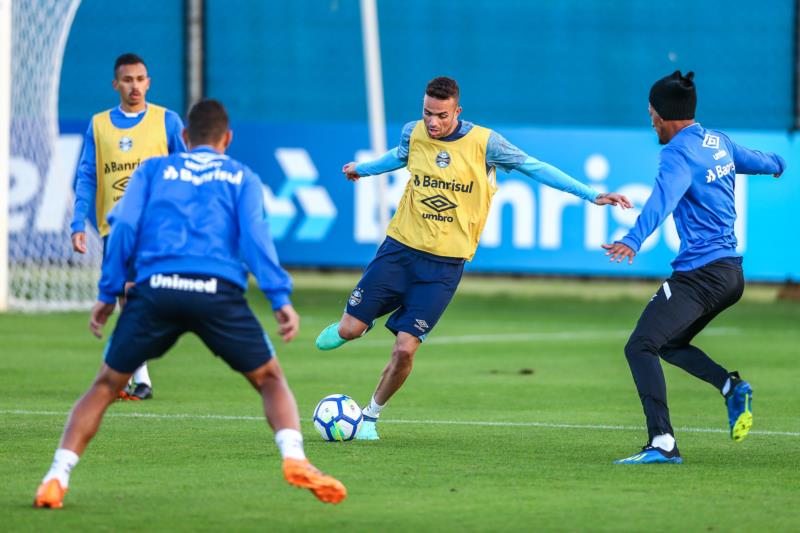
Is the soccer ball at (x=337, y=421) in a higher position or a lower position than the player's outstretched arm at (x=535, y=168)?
lower

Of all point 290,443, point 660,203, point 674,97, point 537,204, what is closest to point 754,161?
point 674,97

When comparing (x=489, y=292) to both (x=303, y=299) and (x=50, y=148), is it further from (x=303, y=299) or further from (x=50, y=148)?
(x=50, y=148)

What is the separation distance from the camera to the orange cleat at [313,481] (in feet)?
23.7

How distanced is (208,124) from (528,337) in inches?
423

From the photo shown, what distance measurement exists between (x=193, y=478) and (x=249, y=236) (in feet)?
5.44

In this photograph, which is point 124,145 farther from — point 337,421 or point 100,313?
point 100,313

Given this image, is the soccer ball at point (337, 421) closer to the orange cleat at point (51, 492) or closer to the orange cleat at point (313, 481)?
the orange cleat at point (313, 481)

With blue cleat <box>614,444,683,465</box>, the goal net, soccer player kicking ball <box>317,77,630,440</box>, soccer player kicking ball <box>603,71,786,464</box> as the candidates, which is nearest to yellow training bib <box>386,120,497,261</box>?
soccer player kicking ball <box>317,77,630,440</box>

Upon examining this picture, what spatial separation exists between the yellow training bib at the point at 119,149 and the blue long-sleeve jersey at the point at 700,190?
173 inches

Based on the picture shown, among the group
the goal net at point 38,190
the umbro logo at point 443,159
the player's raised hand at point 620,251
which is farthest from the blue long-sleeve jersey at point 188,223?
the goal net at point 38,190

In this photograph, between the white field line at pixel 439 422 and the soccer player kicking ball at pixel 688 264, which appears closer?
the soccer player kicking ball at pixel 688 264

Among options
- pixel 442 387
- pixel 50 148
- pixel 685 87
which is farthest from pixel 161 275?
pixel 50 148

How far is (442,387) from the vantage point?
43.9 ft

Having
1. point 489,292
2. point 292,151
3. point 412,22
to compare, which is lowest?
point 489,292
